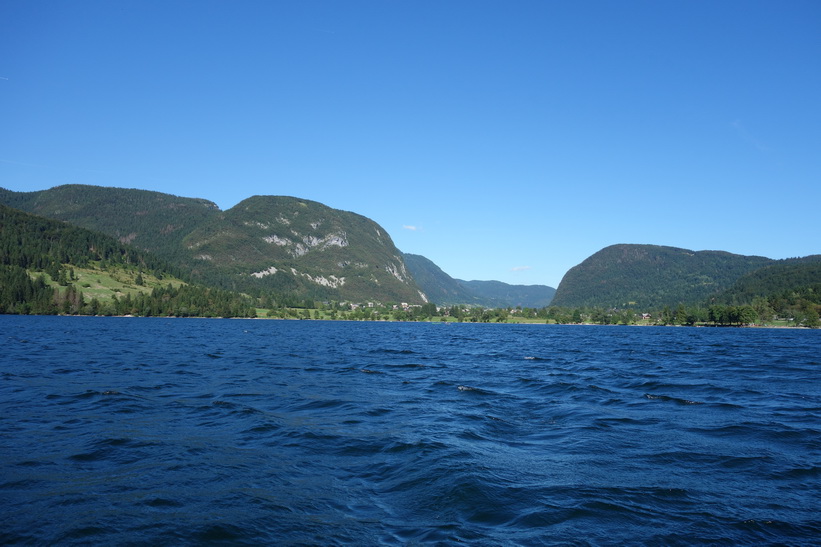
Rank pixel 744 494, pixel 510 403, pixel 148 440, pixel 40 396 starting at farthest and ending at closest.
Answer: pixel 510 403, pixel 40 396, pixel 148 440, pixel 744 494

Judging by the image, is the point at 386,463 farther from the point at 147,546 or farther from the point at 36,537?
the point at 36,537

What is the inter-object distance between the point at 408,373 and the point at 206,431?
23.4 metres

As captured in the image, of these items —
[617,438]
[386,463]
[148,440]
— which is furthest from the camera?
[617,438]

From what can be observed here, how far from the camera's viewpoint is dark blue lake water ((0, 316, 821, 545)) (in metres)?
10.4

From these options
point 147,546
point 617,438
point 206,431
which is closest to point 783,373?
point 617,438

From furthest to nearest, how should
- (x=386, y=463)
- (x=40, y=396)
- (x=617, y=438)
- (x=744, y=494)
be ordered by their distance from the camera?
1. (x=40, y=396)
2. (x=617, y=438)
3. (x=386, y=463)
4. (x=744, y=494)

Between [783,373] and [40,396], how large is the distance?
52334 millimetres

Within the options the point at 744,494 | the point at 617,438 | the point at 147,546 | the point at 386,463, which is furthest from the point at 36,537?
the point at 617,438

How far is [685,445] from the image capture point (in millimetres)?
17406

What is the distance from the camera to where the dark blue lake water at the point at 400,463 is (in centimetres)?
1035

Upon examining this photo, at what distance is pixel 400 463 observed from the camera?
15.3 m

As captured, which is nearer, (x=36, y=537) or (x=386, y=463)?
(x=36, y=537)

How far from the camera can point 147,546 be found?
9312 millimetres

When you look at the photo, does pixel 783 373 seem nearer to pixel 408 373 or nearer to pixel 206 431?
pixel 408 373
